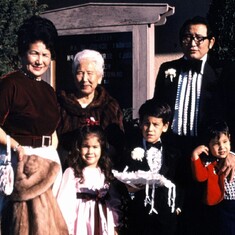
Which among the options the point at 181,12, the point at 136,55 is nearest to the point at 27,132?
the point at 136,55

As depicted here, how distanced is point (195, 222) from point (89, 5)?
448cm

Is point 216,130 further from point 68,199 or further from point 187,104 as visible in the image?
point 68,199

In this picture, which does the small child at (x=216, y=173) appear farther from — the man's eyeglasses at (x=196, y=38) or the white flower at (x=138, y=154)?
the man's eyeglasses at (x=196, y=38)

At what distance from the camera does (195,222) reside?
5.33m

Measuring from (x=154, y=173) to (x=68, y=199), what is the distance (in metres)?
0.67

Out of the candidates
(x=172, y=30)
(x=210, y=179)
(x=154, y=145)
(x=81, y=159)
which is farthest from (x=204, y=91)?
(x=172, y=30)

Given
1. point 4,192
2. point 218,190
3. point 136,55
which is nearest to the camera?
point 4,192

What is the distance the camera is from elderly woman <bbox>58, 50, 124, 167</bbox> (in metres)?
5.24

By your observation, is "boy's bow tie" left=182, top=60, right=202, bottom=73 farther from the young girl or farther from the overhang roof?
the overhang roof

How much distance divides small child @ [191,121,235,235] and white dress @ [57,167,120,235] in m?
0.71

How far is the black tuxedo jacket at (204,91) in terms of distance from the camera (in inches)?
211

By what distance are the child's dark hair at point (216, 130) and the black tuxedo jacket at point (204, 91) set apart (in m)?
0.11

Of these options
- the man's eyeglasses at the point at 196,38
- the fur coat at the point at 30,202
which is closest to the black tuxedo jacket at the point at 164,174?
the fur coat at the point at 30,202

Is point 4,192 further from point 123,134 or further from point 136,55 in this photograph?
point 136,55
